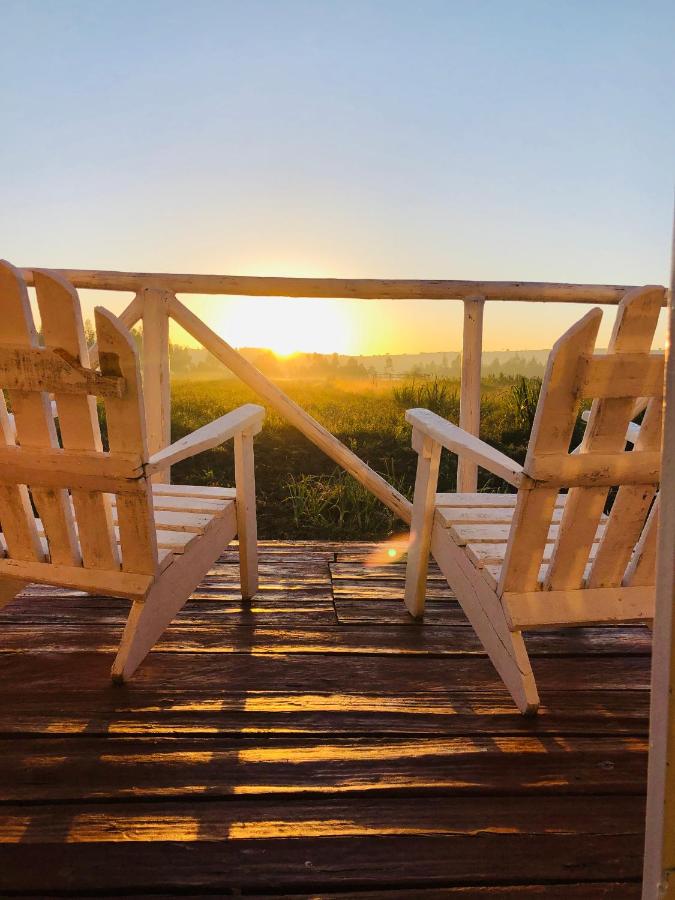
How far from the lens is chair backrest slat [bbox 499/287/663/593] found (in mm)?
1258

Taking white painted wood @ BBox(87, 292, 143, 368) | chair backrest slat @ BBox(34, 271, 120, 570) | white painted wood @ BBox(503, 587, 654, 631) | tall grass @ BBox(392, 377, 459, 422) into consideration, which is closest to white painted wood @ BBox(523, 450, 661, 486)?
white painted wood @ BBox(503, 587, 654, 631)

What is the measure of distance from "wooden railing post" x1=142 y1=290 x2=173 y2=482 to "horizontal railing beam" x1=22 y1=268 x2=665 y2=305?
0.25 feet

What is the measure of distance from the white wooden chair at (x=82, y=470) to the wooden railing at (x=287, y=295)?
116 cm

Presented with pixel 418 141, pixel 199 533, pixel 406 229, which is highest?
pixel 418 141

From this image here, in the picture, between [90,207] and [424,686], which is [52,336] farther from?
[90,207]

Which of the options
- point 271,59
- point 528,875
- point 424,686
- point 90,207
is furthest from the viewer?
point 90,207

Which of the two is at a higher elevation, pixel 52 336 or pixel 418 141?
pixel 418 141

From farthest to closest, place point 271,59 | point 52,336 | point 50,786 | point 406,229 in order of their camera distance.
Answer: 1. point 406,229
2. point 271,59
3. point 52,336
4. point 50,786

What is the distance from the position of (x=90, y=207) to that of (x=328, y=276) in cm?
267

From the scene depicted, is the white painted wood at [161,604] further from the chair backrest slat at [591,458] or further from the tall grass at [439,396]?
the tall grass at [439,396]

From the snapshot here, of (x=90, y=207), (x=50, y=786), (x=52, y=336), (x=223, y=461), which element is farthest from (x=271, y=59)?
(x=50, y=786)

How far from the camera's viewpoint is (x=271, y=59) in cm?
400

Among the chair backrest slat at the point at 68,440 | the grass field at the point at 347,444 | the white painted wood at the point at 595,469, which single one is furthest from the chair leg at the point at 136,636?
the grass field at the point at 347,444

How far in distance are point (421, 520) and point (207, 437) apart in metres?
0.81
